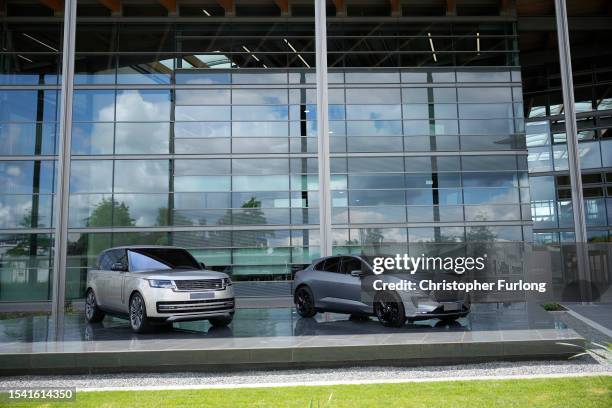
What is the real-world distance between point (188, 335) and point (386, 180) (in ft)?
48.8

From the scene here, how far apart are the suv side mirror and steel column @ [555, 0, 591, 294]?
11712 millimetres

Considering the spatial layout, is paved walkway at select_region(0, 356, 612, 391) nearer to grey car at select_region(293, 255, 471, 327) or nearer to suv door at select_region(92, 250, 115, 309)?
grey car at select_region(293, 255, 471, 327)

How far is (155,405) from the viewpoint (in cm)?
671

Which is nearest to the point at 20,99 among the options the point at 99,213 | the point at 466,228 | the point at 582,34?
the point at 99,213

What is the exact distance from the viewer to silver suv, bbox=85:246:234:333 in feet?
34.9

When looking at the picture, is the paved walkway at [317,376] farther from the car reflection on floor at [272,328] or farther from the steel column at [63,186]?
the steel column at [63,186]

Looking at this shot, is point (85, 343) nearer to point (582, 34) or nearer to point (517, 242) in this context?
point (517, 242)

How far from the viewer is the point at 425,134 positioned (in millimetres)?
24766

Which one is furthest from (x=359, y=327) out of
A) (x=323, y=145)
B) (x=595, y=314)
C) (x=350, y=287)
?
(x=595, y=314)

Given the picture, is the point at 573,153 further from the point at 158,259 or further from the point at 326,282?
the point at 158,259

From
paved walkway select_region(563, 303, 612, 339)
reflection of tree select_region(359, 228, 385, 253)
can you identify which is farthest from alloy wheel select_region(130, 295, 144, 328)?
reflection of tree select_region(359, 228, 385, 253)

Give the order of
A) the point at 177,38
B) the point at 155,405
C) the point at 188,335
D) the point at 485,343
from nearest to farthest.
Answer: the point at 155,405, the point at 485,343, the point at 188,335, the point at 177,38

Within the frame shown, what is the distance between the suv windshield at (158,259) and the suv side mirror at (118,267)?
0.19m

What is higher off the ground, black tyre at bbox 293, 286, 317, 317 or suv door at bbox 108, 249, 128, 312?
suv door at bbox 108, 249, 128, 312
